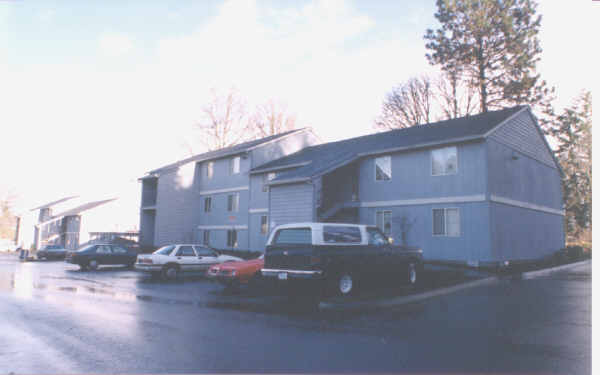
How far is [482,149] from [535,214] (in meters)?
6.93

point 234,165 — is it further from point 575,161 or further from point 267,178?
point 575,161

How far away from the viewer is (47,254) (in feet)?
110

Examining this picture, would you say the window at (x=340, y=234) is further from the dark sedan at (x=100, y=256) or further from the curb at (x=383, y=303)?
the dark sedan at (x=100, y=256)

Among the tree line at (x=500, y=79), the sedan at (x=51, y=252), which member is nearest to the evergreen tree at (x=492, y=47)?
the tree line at (x=500, y=79)

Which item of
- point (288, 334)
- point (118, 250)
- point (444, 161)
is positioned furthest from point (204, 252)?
point (288, 334)

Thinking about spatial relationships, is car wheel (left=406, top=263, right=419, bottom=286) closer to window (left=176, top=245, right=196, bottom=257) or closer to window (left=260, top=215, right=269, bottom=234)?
window (left=176, top=245, right=196, bottom=257)

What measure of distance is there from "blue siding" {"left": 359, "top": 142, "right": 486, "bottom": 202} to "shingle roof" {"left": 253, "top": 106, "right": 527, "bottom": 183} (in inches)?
21.3

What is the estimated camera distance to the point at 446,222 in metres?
19.7

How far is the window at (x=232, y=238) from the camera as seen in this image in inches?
1179

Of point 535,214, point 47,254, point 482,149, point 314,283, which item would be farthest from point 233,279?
point 47,254

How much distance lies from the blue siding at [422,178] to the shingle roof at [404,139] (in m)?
0.54

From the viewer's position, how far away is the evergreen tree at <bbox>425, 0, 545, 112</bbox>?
3031cm

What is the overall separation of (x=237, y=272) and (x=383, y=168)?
37.5 ft

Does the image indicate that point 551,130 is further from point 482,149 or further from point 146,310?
point 146,310
